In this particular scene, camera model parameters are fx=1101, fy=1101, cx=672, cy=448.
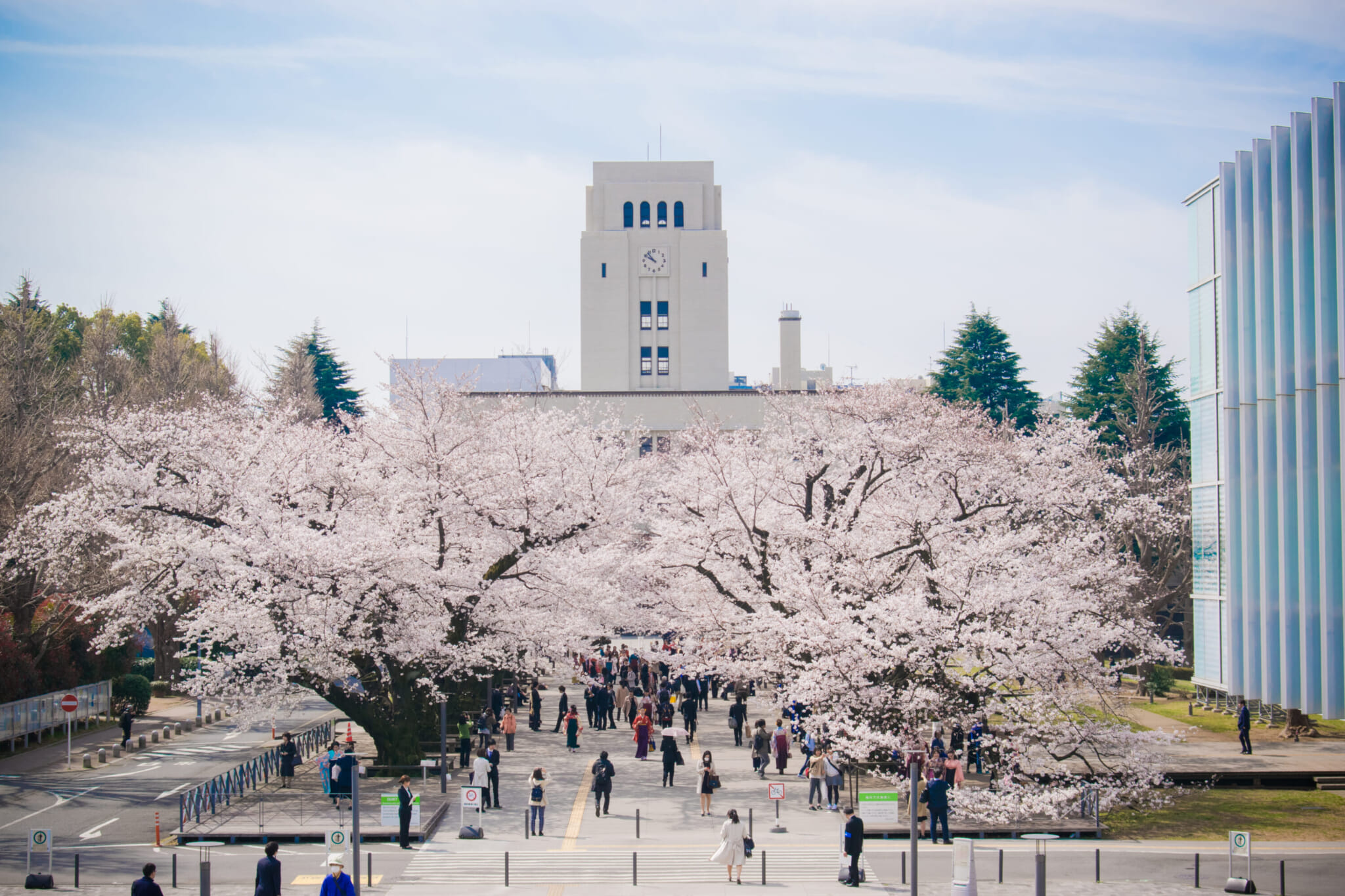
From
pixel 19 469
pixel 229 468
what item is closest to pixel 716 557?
pixel 229 468

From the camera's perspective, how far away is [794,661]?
24.5 m

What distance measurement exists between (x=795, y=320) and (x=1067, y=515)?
51544 mm

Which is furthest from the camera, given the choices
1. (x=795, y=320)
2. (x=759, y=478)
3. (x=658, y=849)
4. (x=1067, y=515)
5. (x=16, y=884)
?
(x=795, y=320)

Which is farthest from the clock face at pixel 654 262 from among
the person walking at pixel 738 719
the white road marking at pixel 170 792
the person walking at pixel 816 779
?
the person walking at pixel 816 779

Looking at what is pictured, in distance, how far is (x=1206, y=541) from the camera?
103 ft

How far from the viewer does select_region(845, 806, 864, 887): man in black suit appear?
1792 cm

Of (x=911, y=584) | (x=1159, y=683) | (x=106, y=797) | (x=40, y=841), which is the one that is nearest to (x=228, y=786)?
(x=106, y=797)

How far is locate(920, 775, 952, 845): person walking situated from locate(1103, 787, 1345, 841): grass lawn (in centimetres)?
323

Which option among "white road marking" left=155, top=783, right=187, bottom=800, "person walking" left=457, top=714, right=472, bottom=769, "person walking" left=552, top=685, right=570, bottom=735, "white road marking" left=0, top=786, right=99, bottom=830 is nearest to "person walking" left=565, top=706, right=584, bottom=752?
"person walking" left=552, top=685, right=570, bottom=735

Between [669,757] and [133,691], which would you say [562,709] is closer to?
[669,757]

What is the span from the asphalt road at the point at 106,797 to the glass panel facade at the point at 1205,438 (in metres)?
26.4

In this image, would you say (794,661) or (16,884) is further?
(794,661)

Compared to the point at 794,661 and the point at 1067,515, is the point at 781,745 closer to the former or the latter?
the point at 794,661

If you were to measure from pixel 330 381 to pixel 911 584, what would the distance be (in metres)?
51.1
